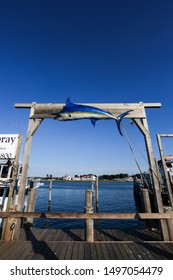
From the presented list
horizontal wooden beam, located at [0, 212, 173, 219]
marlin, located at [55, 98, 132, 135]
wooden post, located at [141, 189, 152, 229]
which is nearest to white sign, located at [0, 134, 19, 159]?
marlin, located at [55, 98, 132, 135]

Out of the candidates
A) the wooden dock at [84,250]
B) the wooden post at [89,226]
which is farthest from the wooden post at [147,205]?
the wooden post at [89,226]

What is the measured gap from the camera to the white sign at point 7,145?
11.5m

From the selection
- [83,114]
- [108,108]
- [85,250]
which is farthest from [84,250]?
[108,108]

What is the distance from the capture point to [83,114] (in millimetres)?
5488

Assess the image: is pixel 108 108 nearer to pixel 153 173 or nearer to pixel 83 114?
pixel 83 114

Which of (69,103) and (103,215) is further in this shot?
(69,103)

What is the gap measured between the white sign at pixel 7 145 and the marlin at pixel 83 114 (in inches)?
299

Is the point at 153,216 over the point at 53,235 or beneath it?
over

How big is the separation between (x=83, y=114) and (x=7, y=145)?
8.48m

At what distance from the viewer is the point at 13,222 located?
185 inches

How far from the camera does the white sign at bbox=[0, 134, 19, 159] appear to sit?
11539 mm
